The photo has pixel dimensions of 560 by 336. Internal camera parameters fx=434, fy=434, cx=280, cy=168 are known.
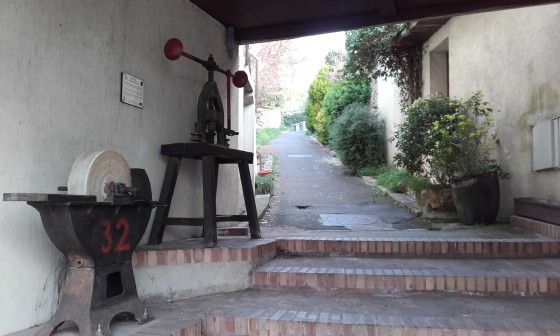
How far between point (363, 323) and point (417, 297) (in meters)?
0.77

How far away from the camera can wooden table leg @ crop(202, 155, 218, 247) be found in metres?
3.29

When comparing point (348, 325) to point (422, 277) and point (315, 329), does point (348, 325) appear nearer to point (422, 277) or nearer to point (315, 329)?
point (315, 329)

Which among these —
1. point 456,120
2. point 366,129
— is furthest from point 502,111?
→ point 366,129

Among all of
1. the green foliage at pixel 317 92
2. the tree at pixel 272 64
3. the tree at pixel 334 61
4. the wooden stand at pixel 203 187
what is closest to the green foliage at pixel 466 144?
the wooden stand at pixel 203 187

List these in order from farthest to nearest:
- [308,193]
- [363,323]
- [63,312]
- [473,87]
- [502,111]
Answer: [308,193] → [473,87] → [502,111] → [363,323] → [63,312]

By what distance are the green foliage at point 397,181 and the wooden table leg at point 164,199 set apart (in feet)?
20.5

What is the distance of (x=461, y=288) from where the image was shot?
3.10m

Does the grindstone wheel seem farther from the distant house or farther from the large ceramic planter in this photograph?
the large ceramic planter

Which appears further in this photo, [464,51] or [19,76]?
[464,51]

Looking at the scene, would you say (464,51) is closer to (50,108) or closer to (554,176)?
(554,176)

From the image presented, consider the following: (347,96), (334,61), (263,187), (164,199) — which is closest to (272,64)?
(334,61)

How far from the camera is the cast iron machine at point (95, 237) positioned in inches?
85.8

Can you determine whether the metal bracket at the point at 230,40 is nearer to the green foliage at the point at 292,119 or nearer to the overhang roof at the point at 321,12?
the overhang roof at the point at 321,12

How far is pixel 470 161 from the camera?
18.0 ft
